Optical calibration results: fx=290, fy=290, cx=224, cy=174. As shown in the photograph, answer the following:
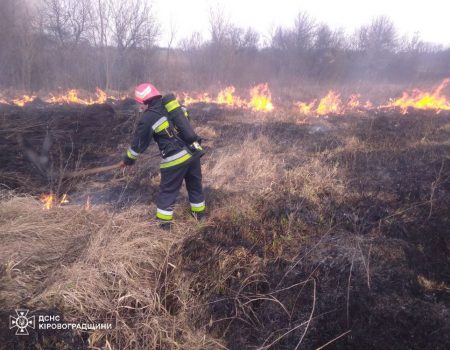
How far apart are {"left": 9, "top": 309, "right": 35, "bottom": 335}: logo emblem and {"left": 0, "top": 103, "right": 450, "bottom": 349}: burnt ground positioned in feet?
3.68

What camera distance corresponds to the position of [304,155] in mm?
6812

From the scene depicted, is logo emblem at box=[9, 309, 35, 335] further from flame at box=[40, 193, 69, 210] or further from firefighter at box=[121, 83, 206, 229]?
flame at box=[40, 193, 69, 210]

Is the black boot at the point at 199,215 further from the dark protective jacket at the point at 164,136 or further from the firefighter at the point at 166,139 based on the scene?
the dark protective jacket at the point at 164,136

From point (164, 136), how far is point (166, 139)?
5 cm

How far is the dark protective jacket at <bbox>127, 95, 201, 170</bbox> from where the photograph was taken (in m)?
3.58

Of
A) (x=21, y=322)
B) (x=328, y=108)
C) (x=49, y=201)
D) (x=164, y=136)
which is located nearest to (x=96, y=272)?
(x=21, y=322)

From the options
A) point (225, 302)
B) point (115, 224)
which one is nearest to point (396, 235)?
point (225, 302)

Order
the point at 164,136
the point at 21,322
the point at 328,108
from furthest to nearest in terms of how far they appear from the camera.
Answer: the point at 328,108 → the point at 164,136 → the point at 21,322

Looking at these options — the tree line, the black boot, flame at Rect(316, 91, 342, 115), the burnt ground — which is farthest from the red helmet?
the tree line

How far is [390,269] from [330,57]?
25.7 m

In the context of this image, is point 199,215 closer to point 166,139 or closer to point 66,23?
point 166,139

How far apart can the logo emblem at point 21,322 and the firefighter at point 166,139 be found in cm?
168

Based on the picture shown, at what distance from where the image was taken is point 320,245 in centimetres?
356

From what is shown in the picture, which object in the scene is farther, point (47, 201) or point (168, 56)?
point (168, 56)
